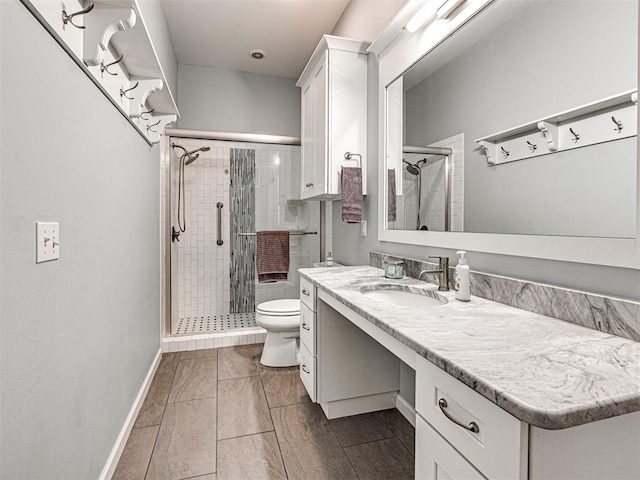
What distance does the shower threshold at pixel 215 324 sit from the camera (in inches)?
123

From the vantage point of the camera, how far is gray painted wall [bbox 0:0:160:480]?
0.80 meters

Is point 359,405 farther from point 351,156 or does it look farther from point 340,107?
point 340,107

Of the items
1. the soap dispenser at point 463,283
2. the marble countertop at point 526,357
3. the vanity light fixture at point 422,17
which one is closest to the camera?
the marble countertop at point 526,357

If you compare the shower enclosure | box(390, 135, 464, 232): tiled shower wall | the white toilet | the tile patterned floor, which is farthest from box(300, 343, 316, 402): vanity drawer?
the shower enclosure

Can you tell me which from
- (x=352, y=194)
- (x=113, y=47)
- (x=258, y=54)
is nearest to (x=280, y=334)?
(x=352, y=194)

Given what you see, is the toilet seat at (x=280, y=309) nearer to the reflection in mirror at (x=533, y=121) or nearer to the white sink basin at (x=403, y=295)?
the white sink basin at (x=403, y=295)

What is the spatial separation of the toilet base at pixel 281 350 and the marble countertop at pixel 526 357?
4.88ft

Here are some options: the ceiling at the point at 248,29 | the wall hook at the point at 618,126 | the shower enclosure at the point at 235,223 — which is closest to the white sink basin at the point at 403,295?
the wall hook at the point at 618,126

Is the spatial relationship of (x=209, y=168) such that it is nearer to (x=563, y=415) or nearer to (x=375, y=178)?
(x=375, y=178)

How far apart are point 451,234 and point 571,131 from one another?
0.65 meters

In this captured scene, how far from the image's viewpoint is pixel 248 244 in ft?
11.3

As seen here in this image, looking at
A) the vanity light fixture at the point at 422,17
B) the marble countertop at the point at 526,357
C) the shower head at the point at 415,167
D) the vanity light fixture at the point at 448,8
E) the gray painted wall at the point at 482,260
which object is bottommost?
the marble countertop at the point at 526,357

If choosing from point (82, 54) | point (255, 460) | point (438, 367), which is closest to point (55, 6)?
point (82, 54)

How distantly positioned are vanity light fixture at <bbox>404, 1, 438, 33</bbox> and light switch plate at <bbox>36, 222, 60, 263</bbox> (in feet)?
5.83
